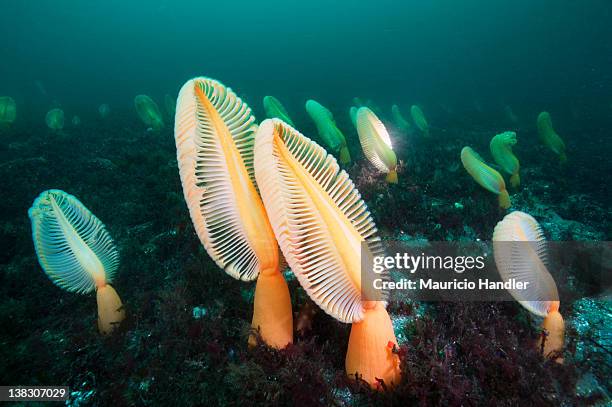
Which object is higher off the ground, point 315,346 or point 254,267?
point 254,267

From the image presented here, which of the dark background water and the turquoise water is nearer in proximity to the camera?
the turquoise water

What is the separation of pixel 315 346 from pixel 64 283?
255 cm

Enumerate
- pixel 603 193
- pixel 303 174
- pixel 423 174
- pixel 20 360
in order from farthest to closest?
1. pixel 423 174
2. pixel 603 193
3. pixel 20 360
4. pixel 303 174

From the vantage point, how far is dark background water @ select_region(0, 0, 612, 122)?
64750mm

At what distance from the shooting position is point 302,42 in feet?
362

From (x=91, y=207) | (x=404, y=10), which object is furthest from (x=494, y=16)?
(x=91, y=207)

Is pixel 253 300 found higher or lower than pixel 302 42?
lower

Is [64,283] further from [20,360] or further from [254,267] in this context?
[254,267]

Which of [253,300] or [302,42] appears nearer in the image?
[253,300]

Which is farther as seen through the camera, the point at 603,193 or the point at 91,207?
the point at 603,193

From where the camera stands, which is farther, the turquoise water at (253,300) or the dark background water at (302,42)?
the dark background water at (302,42)

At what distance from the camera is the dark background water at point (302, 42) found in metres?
64.8

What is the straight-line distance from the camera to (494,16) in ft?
307

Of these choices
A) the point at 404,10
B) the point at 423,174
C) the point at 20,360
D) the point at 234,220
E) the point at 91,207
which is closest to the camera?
the point at 234,220
